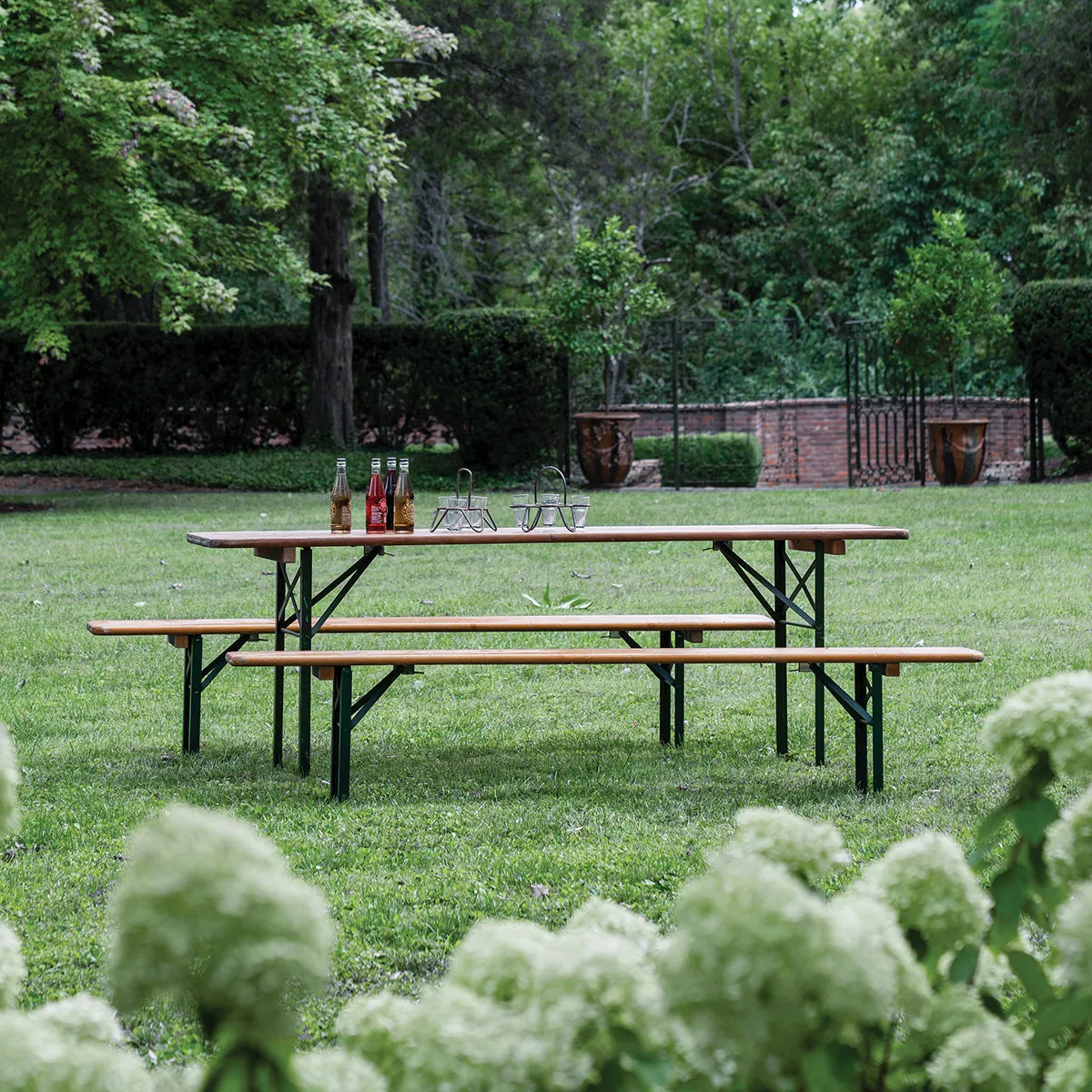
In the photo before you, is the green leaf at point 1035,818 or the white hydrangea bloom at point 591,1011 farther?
the green leaf at point 1035,818

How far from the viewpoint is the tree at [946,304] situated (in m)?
17.3

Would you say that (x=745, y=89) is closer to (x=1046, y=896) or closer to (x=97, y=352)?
(x=97, y=352)

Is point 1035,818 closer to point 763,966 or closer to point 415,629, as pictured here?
point 763,966

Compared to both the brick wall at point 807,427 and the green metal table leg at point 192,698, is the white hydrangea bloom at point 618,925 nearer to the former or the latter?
the green metal table leg at point 192,698

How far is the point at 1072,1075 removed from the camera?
109 cm

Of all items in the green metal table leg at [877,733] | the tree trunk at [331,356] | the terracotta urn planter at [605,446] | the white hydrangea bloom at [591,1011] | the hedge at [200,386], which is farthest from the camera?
the hedge at [200,386]

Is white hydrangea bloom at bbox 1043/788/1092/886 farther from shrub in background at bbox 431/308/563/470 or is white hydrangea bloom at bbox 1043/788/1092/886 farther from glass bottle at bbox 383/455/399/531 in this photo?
shrub in background at bbox 431/308/563/470

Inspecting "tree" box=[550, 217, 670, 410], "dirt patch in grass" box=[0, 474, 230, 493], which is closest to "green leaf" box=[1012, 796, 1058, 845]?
"tree" box=[550, 217, 670, 410]

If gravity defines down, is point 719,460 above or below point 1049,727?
above

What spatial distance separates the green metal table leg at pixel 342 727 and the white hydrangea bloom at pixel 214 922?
365 cm

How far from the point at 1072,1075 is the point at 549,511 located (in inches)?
168

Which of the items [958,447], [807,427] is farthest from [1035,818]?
[807,427]

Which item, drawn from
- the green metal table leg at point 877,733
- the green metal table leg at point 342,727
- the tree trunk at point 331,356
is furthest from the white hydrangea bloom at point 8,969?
the tree trunk at point 331,356

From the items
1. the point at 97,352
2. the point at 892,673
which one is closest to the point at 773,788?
the point at 892,673
